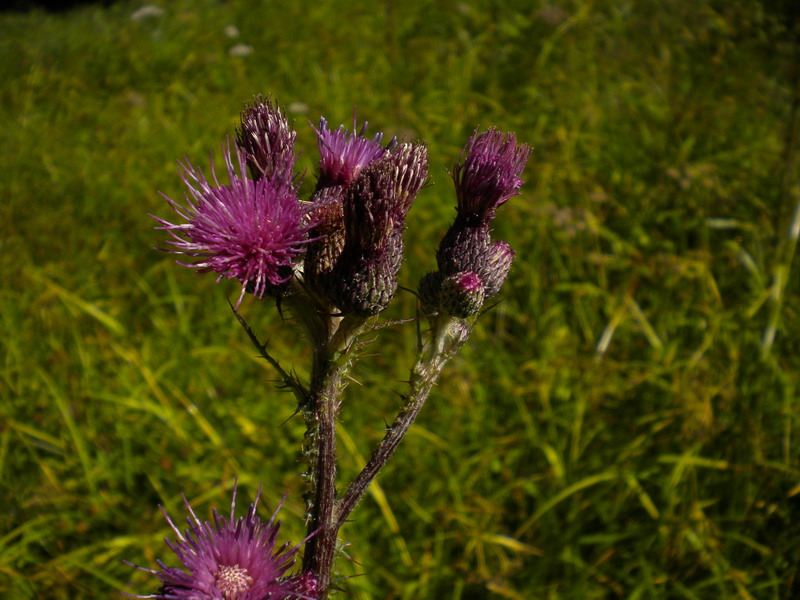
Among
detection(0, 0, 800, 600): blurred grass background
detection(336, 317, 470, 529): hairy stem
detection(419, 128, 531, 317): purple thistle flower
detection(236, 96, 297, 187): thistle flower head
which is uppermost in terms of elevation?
detection(236, 96, 297, 187): thistle flower head

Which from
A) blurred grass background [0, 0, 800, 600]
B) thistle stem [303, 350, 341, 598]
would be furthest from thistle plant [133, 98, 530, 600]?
blurred grass background [0, 0, 800, 600]

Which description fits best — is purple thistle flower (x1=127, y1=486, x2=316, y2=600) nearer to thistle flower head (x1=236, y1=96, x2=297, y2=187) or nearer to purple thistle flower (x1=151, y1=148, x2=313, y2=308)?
purple thistle flower (x1=151, y1=148, x2=313, y2=308)

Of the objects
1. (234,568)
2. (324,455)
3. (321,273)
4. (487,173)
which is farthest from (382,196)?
(234,568)

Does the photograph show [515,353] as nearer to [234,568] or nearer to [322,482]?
[322,482]

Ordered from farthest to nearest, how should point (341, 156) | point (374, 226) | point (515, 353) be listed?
point (515, 353)
point (341, 156)
point (374, 226)

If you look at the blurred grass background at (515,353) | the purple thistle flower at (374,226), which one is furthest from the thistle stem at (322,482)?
the blurred grass background at (515,353)

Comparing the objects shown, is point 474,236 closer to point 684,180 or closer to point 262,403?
point 262,403

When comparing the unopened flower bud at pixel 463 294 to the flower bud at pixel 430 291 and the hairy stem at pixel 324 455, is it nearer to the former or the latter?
the flower bud at pixel 430 291
